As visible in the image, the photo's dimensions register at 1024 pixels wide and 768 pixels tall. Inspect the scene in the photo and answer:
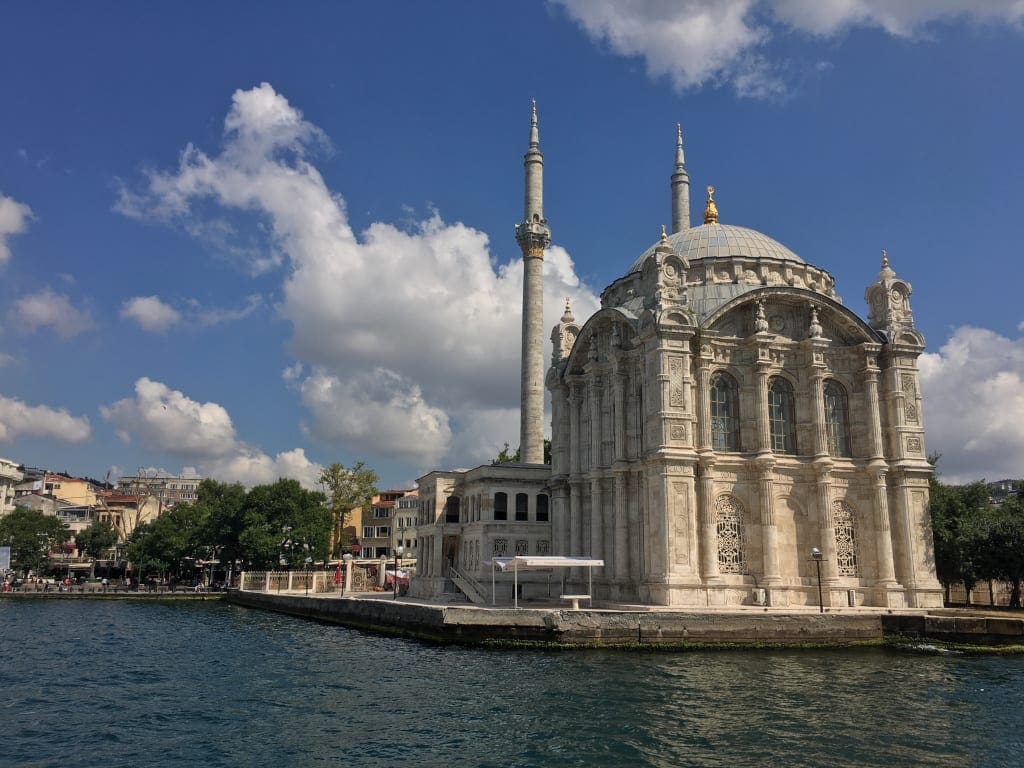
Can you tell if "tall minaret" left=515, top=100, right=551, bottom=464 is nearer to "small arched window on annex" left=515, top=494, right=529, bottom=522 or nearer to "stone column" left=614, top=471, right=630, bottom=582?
"small arched window on annex" left=515, top=494, right=529, bottom=522

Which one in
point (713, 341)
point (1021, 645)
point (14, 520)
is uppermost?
point (713, 341)

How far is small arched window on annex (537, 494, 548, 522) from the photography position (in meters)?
42.1

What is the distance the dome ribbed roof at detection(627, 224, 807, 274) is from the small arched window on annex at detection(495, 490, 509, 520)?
12.3 meters

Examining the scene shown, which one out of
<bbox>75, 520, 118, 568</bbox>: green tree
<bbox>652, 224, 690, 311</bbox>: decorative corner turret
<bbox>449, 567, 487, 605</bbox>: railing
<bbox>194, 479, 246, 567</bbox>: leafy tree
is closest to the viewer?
<bbox>652, 224, 690, 311</bbox>: decorative corner turret

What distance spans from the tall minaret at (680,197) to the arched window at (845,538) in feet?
72.7

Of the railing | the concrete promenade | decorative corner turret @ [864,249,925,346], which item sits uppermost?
decorative corner turret @ [864,249,925,346]

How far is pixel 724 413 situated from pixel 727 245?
334 inches

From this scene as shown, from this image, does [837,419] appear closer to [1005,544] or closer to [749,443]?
[749,443]

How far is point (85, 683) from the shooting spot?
877 inches

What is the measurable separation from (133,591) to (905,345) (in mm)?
49782

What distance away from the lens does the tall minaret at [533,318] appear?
1825 inches

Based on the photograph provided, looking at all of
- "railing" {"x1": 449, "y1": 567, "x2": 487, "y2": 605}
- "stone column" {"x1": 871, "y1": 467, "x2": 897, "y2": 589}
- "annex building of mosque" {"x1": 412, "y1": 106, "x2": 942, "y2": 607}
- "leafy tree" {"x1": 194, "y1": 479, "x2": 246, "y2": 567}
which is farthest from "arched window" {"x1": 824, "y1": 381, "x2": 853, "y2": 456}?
"leafy tree" {"x1": 194, "y1": 479, "x2": 246, "y2": 567}

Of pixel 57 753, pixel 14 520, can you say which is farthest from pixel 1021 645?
pixel 14 520

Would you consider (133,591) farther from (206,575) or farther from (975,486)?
(975,486)
